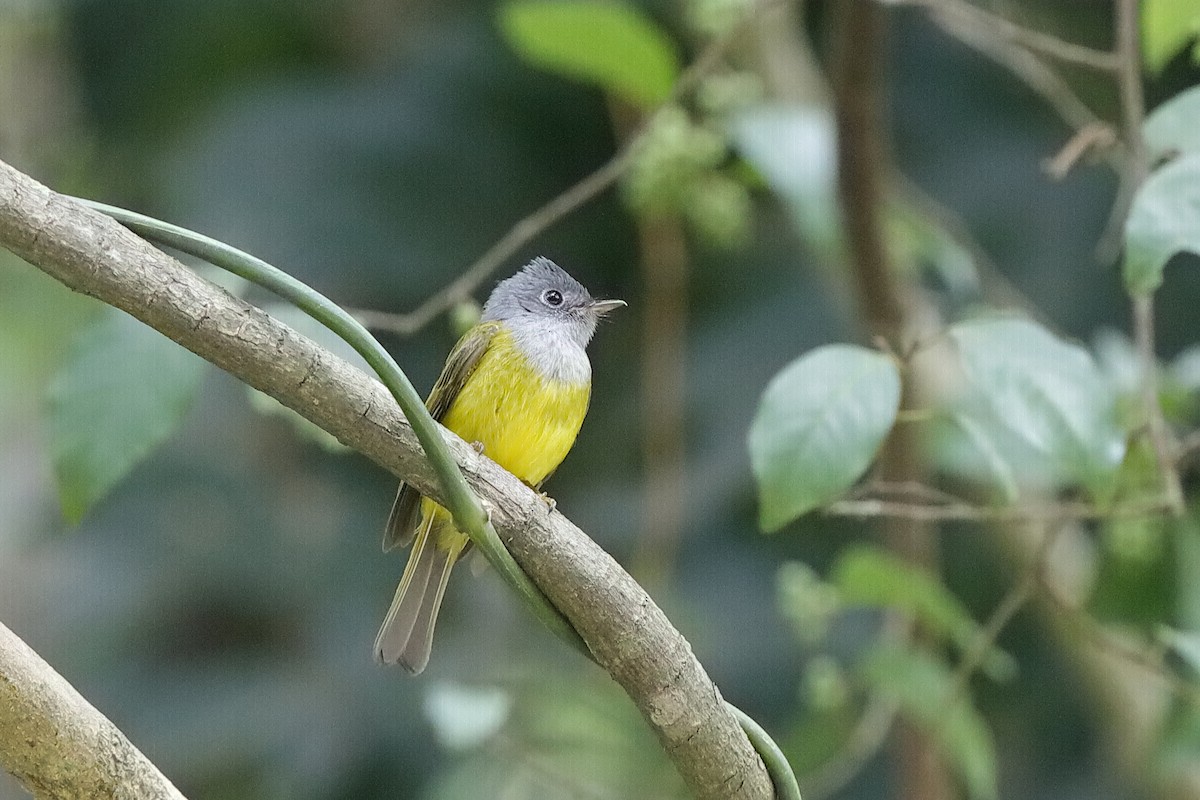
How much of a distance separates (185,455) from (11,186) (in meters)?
2.94

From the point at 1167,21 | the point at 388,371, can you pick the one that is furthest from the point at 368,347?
the point at 1167,21

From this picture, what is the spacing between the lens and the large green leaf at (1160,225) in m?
1.65

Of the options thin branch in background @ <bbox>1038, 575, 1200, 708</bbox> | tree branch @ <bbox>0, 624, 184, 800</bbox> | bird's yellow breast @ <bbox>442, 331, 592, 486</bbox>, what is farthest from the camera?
bird's yellow breast @ <bbox>442, 331, 592, 486</bbox>

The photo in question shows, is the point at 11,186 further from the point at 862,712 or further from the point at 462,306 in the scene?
the point at 862,712

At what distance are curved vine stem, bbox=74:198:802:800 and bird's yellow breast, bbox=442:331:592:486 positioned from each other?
1181 mm

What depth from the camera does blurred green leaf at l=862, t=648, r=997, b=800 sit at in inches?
99.3

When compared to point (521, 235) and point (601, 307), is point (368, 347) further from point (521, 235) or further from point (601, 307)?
point (601, 307)

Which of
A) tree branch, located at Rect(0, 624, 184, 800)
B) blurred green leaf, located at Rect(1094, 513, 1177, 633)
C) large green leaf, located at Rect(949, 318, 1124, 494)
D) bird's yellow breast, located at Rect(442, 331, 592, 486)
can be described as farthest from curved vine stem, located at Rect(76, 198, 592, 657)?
blurred green leaf, located at Rect(1094, 513, 1177, 633)

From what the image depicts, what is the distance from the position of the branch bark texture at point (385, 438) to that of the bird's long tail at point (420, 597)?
54 cm

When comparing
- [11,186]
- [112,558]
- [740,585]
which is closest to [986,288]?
[740,585]

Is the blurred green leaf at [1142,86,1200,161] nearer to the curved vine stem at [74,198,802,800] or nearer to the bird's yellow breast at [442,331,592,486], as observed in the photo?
the bird's yellow breast at [442,331,592,486]

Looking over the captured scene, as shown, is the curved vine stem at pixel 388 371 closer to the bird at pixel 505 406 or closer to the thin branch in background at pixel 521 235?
the thin branch in background at pixel 521 235

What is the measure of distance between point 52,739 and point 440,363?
2.52m

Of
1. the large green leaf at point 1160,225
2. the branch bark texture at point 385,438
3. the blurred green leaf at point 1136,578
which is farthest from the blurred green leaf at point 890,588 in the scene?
the branch bark texture at point 385,438
